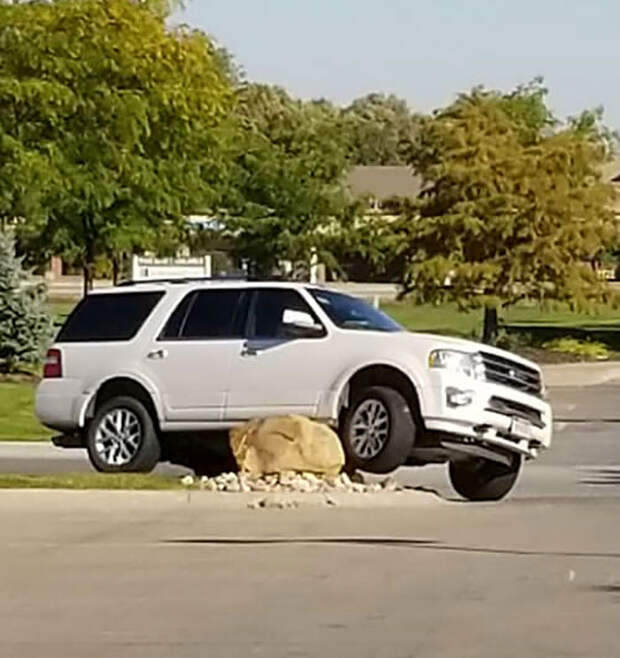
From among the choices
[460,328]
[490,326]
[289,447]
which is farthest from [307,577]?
[460,328]

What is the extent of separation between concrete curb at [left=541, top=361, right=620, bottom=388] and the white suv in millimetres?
18928

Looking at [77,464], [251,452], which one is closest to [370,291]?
[77,464]

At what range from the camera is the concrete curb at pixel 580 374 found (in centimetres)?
3675

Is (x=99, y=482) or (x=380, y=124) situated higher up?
(x=380, y=124)

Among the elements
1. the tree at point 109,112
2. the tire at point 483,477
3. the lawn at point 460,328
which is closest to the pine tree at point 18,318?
the tree at point 109,112

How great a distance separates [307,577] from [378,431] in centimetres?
495

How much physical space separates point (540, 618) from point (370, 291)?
60.9 metres

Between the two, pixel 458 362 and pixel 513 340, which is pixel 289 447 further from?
pixel 513 340

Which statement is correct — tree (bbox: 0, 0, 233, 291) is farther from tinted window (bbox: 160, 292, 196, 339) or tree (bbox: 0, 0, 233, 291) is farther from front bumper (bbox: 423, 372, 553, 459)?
front bumper (bbox: 423, 372, 553, 459)

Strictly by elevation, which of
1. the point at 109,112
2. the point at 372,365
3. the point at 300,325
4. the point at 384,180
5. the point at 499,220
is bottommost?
the point at 372,365

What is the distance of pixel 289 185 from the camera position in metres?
52.3

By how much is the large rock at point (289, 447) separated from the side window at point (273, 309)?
1039mm

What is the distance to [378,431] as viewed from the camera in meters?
16.7

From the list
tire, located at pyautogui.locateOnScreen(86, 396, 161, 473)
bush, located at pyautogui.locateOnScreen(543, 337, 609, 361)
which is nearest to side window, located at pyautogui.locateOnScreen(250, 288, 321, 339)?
tire, located at pyautogui.locateOnScreen(86, 396, 161, 473)
